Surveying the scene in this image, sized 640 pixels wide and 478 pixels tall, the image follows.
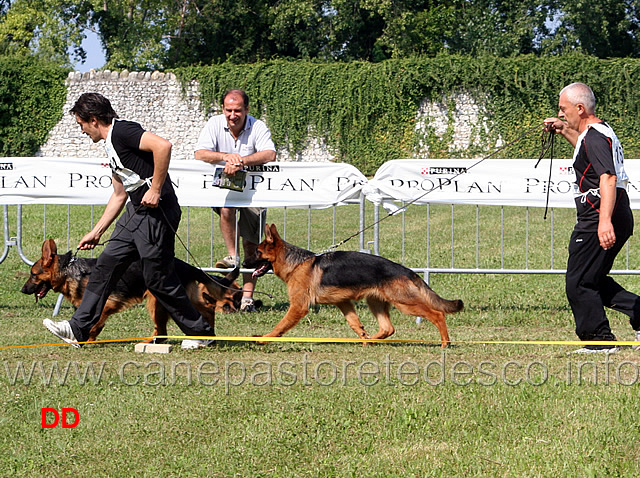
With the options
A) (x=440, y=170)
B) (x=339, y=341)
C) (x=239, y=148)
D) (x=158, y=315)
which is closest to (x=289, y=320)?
(x=339, y=341)

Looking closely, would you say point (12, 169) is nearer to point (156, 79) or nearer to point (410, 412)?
point (410, 412)

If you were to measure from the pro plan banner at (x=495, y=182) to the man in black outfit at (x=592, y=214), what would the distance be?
1.81m

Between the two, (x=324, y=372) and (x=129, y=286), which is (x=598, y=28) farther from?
(x=324, y=372)

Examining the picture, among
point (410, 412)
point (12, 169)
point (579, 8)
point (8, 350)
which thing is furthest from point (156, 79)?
point (410, 412)

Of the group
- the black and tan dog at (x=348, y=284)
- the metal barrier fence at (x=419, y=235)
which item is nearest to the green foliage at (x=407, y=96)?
the metal barrier fence at (x=419, y=235)

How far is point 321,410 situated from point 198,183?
13.7 ft

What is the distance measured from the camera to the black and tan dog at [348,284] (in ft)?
21.1

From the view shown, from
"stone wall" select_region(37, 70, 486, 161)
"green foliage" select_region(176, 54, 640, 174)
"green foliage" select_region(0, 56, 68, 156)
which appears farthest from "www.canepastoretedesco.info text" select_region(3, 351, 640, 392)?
"green foliage" select_region(0, 56, 68, 156)

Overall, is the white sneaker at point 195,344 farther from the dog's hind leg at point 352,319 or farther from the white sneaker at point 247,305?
the white sneaker at point 247,305

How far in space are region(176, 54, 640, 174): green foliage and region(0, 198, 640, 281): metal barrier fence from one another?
12.4 m

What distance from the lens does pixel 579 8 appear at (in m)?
37.5

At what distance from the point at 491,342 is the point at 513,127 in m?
24.0

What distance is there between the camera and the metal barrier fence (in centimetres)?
1187

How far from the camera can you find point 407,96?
29.5 m
